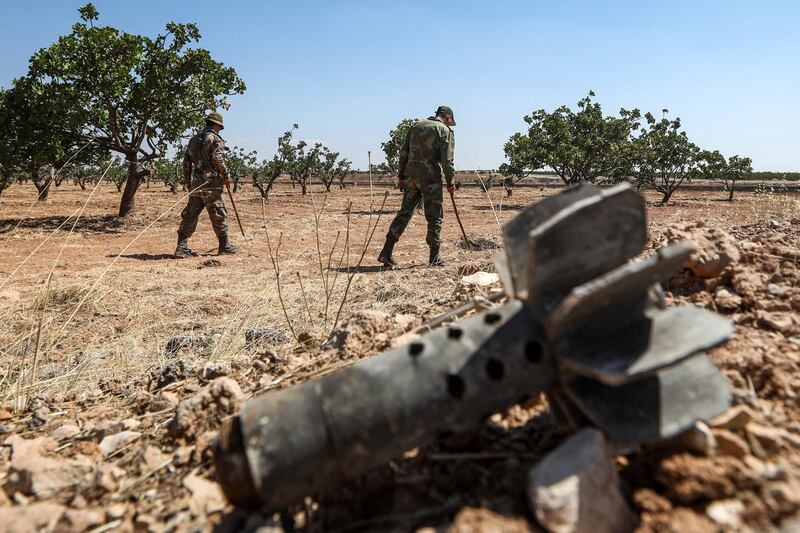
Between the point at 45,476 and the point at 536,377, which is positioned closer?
the point at 536,377

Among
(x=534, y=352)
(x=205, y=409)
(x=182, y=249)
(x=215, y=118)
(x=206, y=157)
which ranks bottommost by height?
(x=182, y=249)

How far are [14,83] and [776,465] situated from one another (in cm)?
1588

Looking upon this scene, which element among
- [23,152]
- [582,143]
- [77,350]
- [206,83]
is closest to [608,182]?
[582,143]

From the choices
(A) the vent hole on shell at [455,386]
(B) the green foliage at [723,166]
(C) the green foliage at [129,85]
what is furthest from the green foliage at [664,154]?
(A) the vent hole on shell at [455,386]

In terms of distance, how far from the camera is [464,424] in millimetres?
1546

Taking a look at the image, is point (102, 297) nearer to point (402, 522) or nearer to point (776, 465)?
point (402, 522)

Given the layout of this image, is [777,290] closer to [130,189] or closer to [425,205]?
[425,205]

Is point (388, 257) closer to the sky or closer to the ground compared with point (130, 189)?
closer to the ground

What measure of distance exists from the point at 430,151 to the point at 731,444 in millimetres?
5999

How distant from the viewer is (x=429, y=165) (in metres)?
7.19

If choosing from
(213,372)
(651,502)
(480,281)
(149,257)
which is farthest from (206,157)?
(651,502)

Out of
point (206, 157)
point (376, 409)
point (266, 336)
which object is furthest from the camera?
point (206, 157)

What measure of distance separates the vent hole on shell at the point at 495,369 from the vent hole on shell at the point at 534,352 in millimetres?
82

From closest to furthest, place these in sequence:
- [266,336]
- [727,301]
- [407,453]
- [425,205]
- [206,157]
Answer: [407,453] < [727,301] < [266,336] < [425,205] < [206,157]
